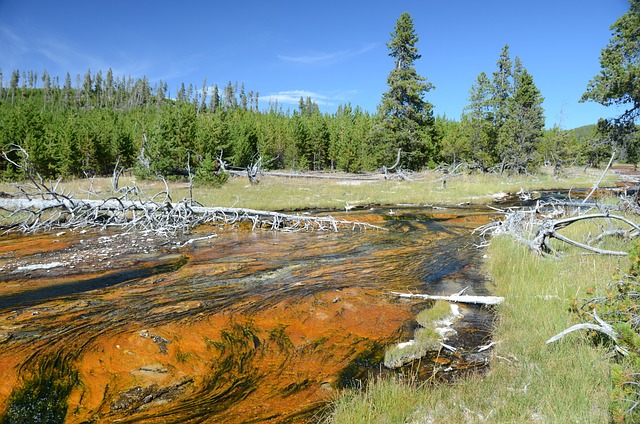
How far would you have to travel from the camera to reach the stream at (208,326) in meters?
4.49

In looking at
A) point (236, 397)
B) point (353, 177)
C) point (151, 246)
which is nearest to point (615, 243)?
point (236, 397)

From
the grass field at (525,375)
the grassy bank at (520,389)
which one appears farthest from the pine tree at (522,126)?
the grassy bank at (520,389)

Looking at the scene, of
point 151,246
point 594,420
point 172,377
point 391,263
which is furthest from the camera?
point 151,246

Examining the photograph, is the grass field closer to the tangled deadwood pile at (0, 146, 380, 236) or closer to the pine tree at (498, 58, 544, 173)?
the tangled deadwood pile at (0, 146, 380, 236)

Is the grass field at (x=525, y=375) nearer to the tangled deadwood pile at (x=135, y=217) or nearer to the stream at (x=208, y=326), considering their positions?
the stream at (x=208, y=326)

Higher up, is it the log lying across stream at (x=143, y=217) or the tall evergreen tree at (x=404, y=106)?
the tall evergreen tree at (x=404, y=106)

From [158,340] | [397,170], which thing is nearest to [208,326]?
[158,340]

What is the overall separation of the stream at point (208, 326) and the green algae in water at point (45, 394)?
20 millimetres

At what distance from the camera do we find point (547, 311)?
5.77 m

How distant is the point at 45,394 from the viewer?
449 cm

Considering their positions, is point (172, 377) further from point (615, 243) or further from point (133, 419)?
point (615, 243)

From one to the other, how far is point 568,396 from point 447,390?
1132mm

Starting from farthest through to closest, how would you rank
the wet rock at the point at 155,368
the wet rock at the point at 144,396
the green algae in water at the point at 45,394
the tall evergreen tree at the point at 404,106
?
1. the tall evergreen tree at the point at 404,106
2. the wet rock at the point at 155,368
3. the wet rock at the point at 144,396
4. the green algae in water at the point at 45,394

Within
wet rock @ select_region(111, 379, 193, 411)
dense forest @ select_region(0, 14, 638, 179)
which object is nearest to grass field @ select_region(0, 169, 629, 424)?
wet rock @ select_region(111, 379, 193, 411)
